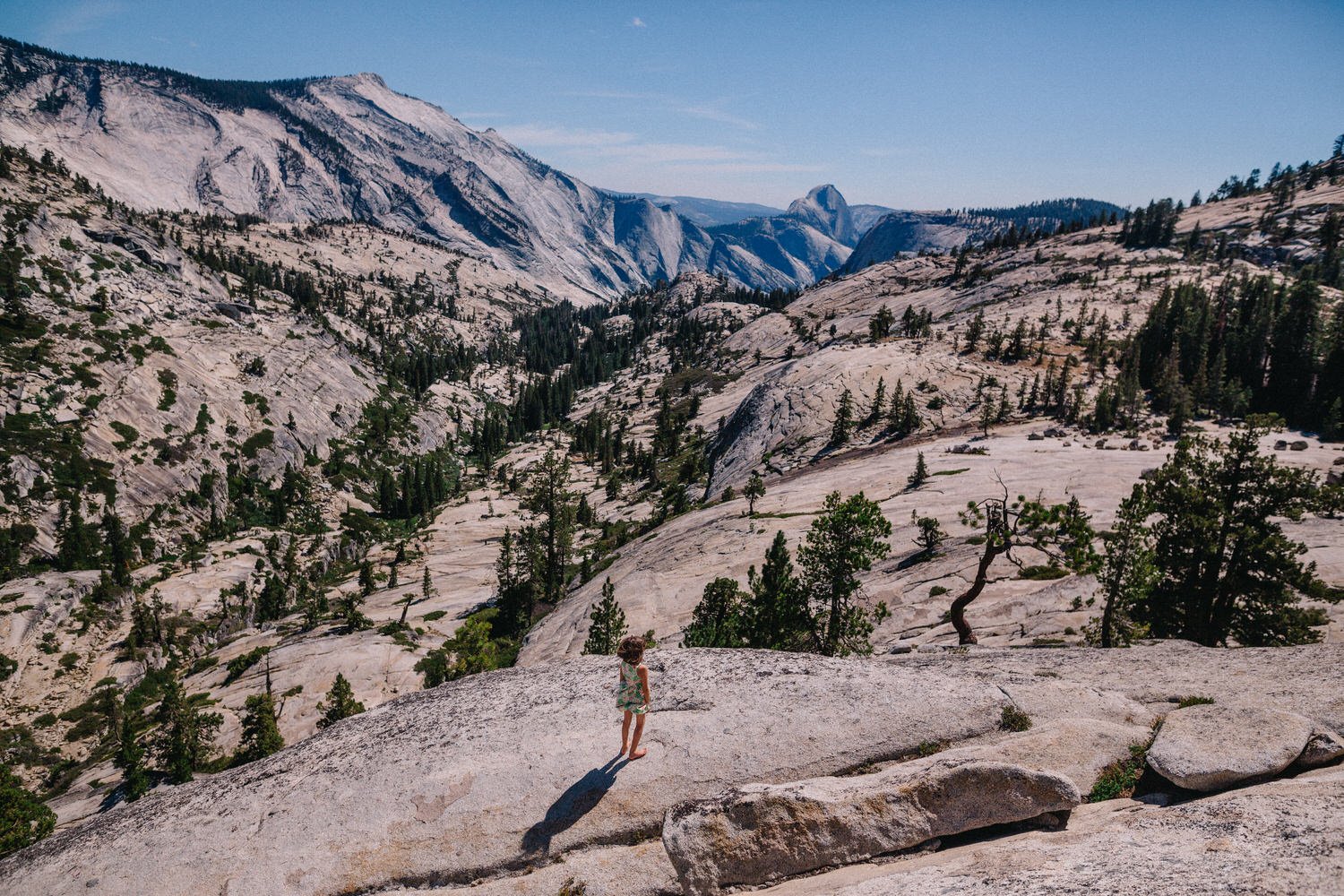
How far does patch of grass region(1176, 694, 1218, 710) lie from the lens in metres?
16.2

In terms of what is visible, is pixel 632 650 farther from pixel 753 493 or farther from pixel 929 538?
pixel 753 493

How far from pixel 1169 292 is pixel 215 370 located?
284 metres

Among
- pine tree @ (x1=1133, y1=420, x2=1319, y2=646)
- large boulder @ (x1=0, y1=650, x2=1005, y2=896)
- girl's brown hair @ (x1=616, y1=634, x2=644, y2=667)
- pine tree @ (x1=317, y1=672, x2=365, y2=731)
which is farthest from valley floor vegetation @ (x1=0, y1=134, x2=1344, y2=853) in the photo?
girl's brown hair @ (x1=616, y1=634, x2=644, y2=667)

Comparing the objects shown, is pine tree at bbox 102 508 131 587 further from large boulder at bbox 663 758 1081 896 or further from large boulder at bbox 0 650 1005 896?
large boulder at bbox 663 758 1081 896

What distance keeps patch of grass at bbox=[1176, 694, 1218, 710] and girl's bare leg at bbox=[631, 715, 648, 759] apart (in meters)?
15.0

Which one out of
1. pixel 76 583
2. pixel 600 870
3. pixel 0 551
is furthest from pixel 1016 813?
pixel 0 551

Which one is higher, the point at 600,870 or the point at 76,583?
the point at 600,870

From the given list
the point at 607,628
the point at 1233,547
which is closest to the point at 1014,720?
the point at 1233,547

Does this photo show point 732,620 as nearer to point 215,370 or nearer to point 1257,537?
point 1257,537

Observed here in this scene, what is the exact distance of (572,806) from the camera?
48.8 ft

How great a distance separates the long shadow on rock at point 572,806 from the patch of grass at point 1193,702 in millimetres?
15996

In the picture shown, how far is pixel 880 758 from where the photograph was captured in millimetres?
15703

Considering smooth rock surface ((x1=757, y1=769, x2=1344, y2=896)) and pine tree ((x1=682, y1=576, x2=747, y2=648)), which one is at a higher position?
smooth rock surface ((x1=757, y1=769, x2=1344, y2=896))

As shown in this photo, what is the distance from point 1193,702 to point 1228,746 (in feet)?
13.5
